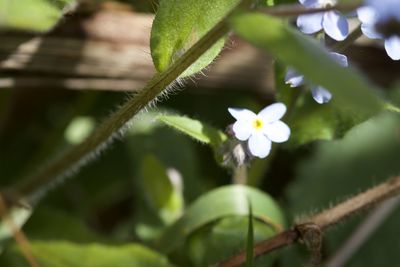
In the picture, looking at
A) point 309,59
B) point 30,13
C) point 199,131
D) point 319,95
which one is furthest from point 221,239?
point 309,59

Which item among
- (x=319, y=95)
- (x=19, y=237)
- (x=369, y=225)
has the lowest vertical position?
(x=369, y=225)

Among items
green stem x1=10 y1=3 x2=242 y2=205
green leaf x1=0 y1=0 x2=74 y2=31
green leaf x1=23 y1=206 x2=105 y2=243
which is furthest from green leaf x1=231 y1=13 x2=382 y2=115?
green leaf x1=23 y1=206 x2=105 y2=243

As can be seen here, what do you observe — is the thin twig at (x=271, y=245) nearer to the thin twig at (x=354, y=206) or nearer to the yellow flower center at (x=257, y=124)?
the thin twig at (x=354, y=206)

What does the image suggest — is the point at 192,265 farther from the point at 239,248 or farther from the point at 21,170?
the point at 21,170

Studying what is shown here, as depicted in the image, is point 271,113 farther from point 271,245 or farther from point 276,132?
point 271,245

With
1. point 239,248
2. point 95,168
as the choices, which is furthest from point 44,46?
point 239,248

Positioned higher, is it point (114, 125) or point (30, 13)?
point (30, 13)

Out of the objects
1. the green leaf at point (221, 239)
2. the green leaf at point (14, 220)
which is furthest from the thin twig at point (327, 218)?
the green leaf at point (14, 220)
